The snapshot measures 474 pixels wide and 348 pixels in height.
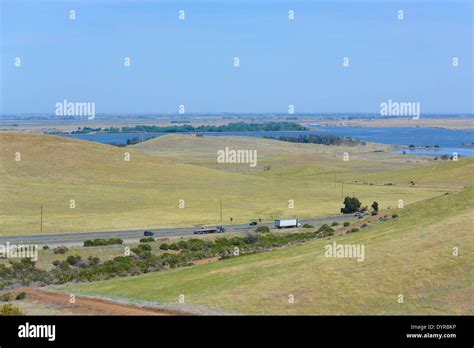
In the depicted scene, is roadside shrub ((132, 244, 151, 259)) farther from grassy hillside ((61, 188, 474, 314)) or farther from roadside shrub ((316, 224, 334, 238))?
roadside shrub ((316, 224, 334, 238))

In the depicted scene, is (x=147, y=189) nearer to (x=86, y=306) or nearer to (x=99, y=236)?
(x=99, y=236)

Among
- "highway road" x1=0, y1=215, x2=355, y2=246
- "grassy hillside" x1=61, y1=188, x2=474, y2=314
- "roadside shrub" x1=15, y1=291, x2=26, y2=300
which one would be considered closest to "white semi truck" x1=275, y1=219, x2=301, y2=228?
"highway road" x1=0, y1=215, x2=355, y2=246

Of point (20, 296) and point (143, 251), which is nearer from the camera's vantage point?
point (20, 296)

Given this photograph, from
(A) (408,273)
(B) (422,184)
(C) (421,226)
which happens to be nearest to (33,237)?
(C) (421,226)

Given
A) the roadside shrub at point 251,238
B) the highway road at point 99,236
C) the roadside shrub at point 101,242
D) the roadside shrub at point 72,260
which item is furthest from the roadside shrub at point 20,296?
the roadside shrub at point 251,238

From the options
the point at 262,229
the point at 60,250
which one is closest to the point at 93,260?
the point at 60,250

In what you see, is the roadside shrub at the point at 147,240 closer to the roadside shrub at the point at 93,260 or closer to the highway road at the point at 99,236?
the highway road at the point at 99,236
